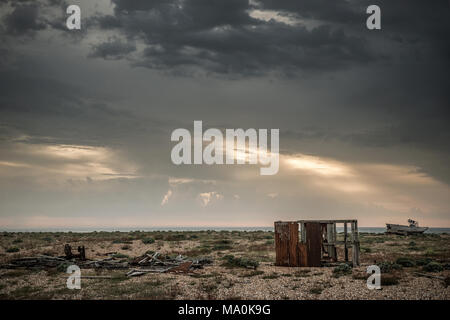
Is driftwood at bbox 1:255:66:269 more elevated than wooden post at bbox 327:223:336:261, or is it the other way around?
wooden post at bbox 327:223:336:261

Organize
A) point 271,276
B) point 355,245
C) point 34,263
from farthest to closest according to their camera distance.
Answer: point 34,263
point 355,245
point 271,276

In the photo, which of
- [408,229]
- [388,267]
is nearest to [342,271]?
[388,267]

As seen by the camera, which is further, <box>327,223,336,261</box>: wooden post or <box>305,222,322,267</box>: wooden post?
<box>327,223,336,261</box>: wooden post

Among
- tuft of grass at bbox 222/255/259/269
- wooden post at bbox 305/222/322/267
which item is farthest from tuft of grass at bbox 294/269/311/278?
tuft of grass at bbox 222/255/259/269

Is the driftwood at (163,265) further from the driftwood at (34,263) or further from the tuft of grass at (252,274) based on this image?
the driftwood at (34,263)

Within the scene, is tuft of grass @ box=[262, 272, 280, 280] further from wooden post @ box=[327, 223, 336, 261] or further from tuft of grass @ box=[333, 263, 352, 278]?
wooden post @ box=[327, 223, 336, 261]

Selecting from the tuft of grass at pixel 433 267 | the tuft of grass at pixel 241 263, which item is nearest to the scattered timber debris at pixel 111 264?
the tuft of grass at pixel 241 263

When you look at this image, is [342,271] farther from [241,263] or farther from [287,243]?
[241,263]

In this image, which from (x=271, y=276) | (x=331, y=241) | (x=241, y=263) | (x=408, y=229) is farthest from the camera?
(x=408, y=229)

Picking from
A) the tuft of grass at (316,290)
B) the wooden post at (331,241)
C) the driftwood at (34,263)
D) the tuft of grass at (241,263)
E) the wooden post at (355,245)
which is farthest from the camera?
the driftwood at (34,263)

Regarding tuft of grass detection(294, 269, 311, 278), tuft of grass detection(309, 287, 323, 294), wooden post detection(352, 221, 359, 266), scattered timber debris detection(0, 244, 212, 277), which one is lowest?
scattered timber debris detection(0, 244, 212, 277)
